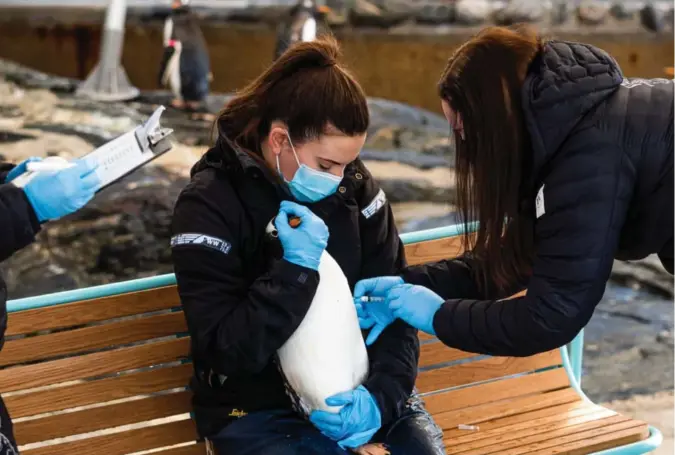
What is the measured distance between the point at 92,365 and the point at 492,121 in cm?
120

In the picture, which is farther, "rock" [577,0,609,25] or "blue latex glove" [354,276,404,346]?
"rock" [577,0,609,25]

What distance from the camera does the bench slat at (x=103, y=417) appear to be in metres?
1.97

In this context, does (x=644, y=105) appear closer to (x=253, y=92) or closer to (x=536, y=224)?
(x=536, y=224)

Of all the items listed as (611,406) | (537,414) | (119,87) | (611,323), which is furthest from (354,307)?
(119,87)

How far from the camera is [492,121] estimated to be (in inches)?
60.7

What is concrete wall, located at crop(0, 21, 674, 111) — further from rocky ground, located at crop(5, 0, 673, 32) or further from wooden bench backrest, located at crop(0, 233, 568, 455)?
wooden bench backrest, located at crop(0, 233, 568, 455)

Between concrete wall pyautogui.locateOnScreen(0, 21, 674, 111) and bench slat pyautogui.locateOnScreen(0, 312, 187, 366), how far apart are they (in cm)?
472

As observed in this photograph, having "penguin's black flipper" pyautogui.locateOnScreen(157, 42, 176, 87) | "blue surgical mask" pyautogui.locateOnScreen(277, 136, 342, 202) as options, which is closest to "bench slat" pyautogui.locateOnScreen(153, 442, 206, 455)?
"blue surgical mask" pyautogui.locateOnScreen(277, 136, 342, 202)

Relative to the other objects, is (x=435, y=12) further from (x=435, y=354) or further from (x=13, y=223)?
(x=13, y=223)

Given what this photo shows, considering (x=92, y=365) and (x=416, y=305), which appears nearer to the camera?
(x=416, y=305)

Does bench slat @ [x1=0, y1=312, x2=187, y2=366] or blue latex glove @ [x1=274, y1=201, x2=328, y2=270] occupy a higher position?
blue latex glove @ [x1=274, y1=201, x2=328, y2=270]

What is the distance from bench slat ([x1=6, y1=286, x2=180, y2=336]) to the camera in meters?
1.93

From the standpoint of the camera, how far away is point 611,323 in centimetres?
439

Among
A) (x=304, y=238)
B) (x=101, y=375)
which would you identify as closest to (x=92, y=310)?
(x=101, y=375)
